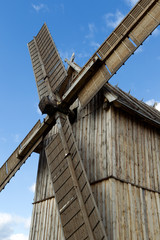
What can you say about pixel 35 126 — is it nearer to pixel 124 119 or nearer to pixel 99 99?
pixel 99 99

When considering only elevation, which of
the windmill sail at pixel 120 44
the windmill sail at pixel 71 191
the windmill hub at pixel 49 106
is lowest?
the windmill sail at pixel 71 191

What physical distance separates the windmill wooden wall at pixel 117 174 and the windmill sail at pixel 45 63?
1.64 metres

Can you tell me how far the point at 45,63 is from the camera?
11688 millimetres

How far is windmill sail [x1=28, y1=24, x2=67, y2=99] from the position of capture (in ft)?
34.3

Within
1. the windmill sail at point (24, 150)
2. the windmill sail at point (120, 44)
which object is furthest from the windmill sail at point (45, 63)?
the windmill sail at point (120, 44)

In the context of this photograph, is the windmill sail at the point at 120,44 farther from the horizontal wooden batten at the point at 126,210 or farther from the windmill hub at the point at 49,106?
the horizontal wooden batten at the point at 126,210

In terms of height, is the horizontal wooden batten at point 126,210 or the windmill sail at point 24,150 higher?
the windmill sail at point 24,150

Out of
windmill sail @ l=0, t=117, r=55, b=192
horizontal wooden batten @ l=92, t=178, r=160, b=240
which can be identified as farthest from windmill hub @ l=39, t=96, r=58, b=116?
horizontal wooden batten @ l=92, t=178, r=160, b=240

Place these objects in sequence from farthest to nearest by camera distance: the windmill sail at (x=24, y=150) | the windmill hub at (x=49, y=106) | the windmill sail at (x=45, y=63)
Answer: the windmill sail at (x=45, y=63), the windmill sail at (x=24, y=150), the windmill hub at (x=49, y=106)

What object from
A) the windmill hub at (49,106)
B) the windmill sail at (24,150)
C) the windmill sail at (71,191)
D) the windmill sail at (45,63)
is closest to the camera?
the windmill sail at (71,191)

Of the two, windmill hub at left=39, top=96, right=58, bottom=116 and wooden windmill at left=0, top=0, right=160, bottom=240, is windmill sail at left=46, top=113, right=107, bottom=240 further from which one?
windmill hub at left=39, top=96, right=58, bottom=116

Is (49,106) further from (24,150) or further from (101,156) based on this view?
(101,156)

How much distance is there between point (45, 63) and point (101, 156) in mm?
5356

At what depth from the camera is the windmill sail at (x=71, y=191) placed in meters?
6.17
